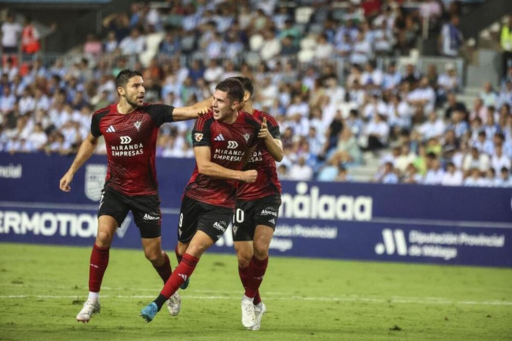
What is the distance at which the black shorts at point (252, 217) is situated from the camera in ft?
36.4

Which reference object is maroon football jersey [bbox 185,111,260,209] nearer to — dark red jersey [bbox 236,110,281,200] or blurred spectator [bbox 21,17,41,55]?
dark red jersey [bbox 236,110,281,200]

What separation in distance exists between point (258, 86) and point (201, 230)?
15114 mm

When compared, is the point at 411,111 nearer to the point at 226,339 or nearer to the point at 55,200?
the point at 55,200

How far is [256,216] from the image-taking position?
438 inches

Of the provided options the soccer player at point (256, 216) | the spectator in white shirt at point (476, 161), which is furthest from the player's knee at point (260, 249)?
the spectator in white shirt at point (476, 161)

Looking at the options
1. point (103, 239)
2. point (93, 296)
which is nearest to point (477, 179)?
point (103, 239)

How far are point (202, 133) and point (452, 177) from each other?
36.9ft

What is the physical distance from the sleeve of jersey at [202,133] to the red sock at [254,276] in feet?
5.11

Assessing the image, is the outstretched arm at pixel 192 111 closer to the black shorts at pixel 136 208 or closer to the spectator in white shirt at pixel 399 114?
the black shorts at pixel 136 208

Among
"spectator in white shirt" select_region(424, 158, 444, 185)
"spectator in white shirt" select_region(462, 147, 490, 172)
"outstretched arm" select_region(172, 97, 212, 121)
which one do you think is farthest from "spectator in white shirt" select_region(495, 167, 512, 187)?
"outstretched arm" select_region(172, 97, 212, 121)

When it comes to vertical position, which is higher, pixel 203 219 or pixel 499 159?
pixel 203 219

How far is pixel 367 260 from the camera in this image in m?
19.5

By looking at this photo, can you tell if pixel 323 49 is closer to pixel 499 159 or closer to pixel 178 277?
pixel 499 159

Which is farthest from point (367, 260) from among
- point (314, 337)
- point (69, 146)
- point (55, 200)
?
point (314, 337)
